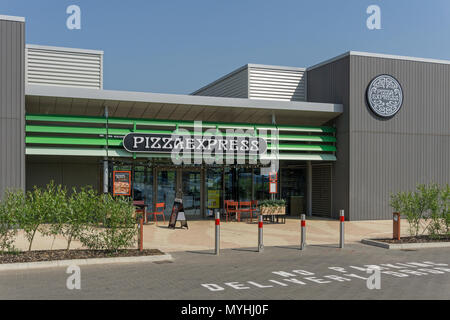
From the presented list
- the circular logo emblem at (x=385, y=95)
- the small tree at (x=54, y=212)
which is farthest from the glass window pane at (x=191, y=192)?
the small tree at (x=54, y=212)

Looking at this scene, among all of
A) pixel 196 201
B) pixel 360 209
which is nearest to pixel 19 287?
pixel 196 201

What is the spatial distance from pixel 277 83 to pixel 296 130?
3.93m

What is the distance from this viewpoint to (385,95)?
20812 mm

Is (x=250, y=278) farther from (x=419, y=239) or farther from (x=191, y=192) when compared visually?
(x=191, y=192)

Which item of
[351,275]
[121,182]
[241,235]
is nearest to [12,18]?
[121,182]

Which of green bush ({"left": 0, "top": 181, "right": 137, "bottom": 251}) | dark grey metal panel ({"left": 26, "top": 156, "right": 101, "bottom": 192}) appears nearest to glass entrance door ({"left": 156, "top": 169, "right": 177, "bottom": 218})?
dark grey metal panel ({"left": 26, "top": 156, "right": 101, "bottom": 192})

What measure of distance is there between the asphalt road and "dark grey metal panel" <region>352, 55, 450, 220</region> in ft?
27.9

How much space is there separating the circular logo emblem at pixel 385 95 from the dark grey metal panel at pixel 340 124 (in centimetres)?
108

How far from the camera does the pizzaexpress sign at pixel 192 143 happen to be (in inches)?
712

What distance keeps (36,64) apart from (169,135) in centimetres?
635

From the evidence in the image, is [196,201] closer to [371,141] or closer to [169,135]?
[169,135]

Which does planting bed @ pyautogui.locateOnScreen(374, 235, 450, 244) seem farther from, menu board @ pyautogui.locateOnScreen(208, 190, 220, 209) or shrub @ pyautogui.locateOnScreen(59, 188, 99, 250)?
menu board @ pyautogui.locateOnScreen(208, 190, 220, 209)

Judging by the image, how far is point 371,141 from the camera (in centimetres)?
2061

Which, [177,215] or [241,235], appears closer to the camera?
[241,235]
